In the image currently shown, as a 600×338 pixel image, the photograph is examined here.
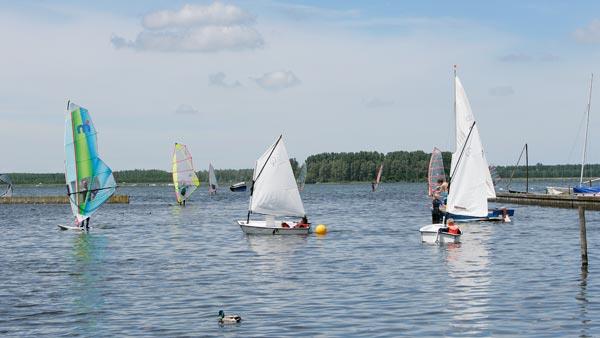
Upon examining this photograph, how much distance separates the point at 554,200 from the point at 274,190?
A: 54.8 m

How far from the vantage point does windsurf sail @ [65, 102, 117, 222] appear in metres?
78.7

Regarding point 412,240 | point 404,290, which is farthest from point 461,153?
point 404,290

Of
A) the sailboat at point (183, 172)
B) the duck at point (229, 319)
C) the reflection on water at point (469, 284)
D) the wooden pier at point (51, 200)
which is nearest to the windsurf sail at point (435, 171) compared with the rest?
the sailboat at point (183, 172)

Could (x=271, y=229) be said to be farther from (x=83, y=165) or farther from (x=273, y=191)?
(x=83, y=165)

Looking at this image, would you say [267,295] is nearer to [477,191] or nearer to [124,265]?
[124,265]

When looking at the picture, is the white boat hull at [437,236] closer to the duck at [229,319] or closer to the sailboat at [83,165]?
the sailboat at [83,165]

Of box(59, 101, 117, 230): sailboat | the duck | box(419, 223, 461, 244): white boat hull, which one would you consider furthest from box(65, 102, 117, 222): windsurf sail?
the duck

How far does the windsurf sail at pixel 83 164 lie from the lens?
78.7m

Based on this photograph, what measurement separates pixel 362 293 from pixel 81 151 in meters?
44.1

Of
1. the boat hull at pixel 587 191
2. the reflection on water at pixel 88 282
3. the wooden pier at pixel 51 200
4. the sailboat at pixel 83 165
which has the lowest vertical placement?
the reflection on water at pixel 88 282

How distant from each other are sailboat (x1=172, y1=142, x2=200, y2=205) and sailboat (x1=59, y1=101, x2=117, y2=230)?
60787 mm

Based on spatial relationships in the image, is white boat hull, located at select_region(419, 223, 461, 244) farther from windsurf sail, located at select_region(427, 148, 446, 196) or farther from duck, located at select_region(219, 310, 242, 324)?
windsurf sail, located at select_region(427, 148, 446, 196)

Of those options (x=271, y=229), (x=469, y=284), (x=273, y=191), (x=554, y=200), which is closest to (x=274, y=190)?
(x=273, y=191)

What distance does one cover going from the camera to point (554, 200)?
11762cm
